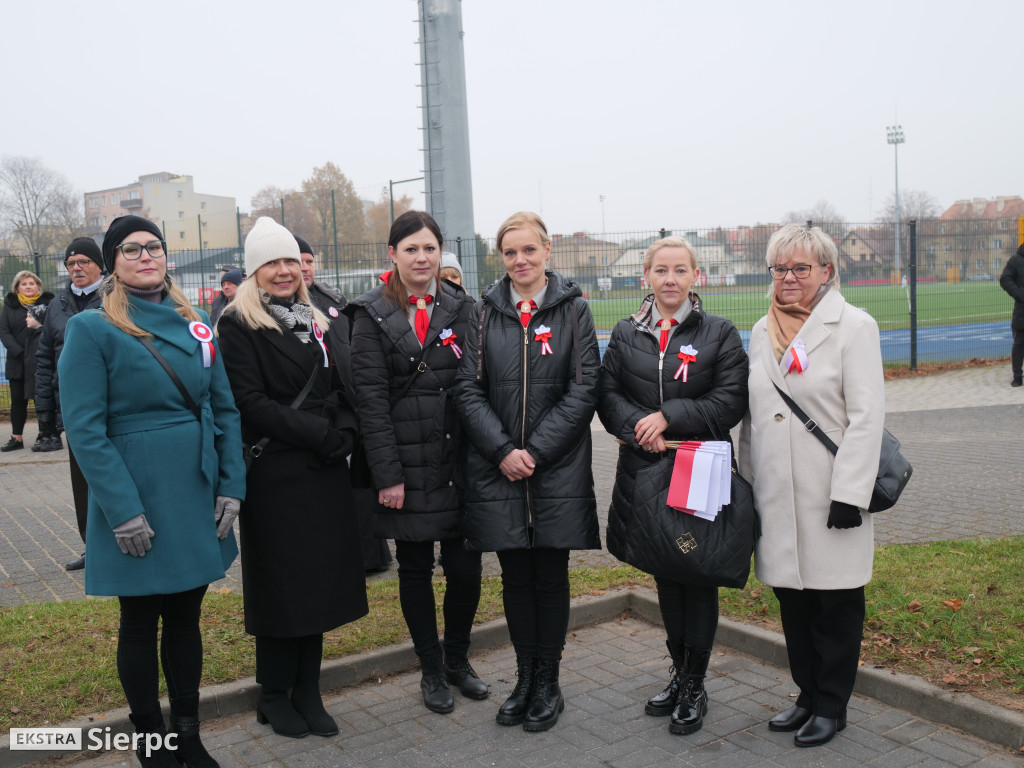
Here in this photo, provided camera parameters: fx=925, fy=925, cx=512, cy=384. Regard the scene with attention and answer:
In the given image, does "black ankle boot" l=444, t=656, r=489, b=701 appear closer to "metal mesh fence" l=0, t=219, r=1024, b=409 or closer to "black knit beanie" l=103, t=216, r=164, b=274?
"black knit beanie" l=103, t=216, r=164, b=274

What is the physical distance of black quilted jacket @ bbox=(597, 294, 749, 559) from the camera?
388cm

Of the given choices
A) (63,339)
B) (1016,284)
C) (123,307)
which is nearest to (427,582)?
(123,307)

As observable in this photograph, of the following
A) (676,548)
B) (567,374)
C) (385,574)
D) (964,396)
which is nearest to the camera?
(676,548)

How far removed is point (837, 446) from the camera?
3676mm

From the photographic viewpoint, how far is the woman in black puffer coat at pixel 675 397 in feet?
12.8

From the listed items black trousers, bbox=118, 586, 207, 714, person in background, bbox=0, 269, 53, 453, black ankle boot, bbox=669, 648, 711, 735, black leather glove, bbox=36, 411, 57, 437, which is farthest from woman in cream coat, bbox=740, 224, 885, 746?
person in background, bbox=0, 269, 53, 453

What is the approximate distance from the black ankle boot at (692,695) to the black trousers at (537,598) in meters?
0.56

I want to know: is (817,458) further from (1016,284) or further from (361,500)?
(1016,284)

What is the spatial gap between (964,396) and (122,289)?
530 inches

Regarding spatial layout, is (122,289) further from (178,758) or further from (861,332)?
(861,332)

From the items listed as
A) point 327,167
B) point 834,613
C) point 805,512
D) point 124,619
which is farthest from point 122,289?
point 327,167

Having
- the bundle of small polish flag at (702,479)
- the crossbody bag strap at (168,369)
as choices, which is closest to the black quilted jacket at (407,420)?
the crossbody bag strap at (168,369)

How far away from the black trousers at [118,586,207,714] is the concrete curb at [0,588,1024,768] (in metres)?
0.42

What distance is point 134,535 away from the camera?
338 cm
